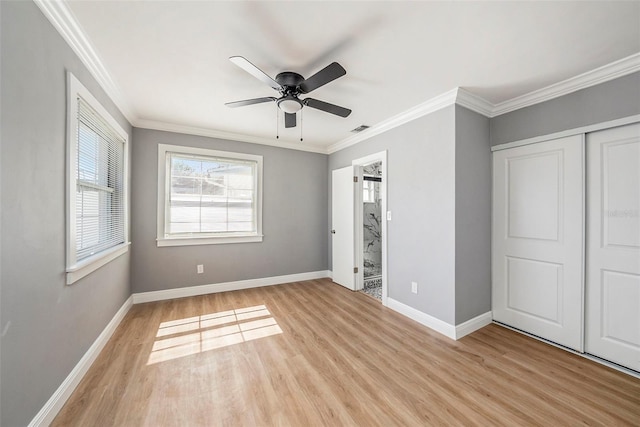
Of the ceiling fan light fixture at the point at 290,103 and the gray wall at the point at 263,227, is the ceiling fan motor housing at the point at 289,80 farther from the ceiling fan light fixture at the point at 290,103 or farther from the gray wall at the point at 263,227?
the gray wall at the point at 263,227

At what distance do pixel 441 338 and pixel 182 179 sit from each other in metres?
3.81

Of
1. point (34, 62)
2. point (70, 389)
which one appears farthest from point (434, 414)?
point (34, 62)

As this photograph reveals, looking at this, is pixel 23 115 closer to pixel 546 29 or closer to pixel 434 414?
pixel 434 414

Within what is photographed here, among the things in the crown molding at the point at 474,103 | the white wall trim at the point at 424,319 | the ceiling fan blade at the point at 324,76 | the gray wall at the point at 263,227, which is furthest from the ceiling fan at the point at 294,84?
the white wall trim at the point at 424,319

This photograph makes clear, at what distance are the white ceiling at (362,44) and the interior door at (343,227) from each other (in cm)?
166

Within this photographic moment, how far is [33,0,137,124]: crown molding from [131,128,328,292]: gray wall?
3.91ft

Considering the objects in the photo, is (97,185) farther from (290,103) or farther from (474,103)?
(474,103)

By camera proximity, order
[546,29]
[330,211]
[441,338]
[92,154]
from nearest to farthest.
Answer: [546,29] → [92,154] → [441,338] → [330,211]

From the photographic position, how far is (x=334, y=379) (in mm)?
1833

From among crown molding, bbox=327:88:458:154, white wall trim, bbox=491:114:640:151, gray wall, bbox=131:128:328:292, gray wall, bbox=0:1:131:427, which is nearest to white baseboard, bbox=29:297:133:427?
gray wall, bbox=0:1:131:427

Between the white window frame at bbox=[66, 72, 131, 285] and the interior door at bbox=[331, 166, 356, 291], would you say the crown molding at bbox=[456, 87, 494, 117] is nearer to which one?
the interior door at bbox=[331, 166, 356, 291]

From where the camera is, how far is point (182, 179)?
3.55 meters

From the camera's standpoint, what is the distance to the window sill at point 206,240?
11.3 ft

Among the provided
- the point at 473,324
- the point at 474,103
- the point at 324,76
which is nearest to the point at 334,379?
the point at 473,324
